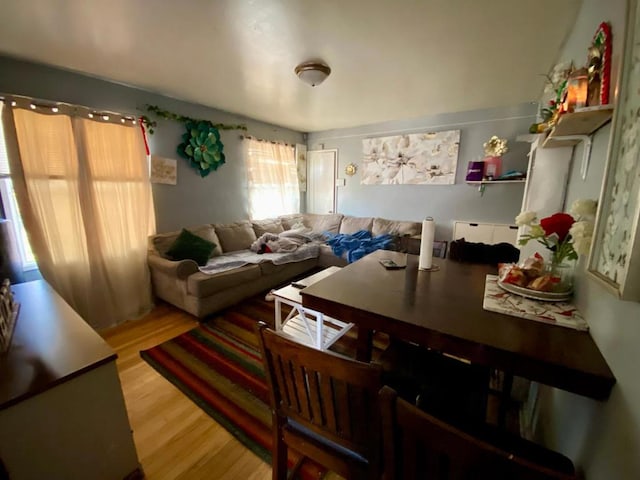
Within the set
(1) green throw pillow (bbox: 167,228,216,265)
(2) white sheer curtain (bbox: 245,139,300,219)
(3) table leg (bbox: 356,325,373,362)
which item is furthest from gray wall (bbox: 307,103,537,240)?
(3) table leg (bbox: 356,325,373,362)

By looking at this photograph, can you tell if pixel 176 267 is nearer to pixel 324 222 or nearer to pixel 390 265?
pixel 390 265

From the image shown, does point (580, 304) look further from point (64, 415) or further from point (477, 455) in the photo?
point (64, 415)

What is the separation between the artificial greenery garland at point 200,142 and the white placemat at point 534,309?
345cm

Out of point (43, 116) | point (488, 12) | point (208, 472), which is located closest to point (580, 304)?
point (488, 12)

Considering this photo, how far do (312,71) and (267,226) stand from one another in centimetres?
254

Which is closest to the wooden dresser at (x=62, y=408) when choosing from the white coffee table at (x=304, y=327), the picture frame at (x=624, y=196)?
the white coffee table at (x=304, y=327)

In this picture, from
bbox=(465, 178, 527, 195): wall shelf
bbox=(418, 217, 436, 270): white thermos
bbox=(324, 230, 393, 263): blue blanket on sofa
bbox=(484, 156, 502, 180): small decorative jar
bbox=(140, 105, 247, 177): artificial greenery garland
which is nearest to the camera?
bbox=(418, 217, 436, 270): white thermos

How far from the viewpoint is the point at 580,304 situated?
0.93 m

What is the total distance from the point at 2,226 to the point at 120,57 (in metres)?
1.50

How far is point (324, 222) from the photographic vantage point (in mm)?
4785

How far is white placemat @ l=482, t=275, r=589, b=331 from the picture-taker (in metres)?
0.87

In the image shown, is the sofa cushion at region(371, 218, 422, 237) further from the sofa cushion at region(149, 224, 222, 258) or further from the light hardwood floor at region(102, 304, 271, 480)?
the light hardwood floor at region(102, 304, 271, 480)

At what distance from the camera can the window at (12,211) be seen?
211 cm

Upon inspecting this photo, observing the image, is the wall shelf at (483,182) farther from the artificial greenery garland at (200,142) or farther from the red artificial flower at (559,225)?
the artificial greenery garland at (200,142)
